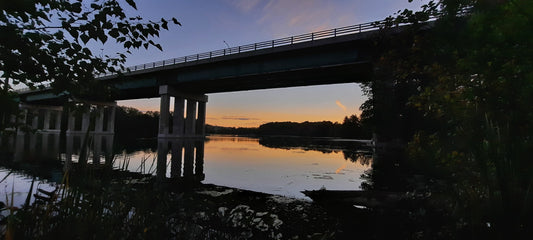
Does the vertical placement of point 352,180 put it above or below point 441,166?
below

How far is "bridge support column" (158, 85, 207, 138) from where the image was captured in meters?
54.2

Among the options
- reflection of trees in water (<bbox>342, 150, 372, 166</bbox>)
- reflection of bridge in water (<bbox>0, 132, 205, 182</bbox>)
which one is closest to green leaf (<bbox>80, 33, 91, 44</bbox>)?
reflection of bridge in water (<bbox>0, 132, 205, 182</bbox>)

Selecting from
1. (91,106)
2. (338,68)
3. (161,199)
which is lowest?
(161,199)

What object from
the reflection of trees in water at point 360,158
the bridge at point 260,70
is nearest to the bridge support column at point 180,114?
the bridge at point 260,70

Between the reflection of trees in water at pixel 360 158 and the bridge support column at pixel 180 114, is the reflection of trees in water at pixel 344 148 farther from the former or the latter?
the bridge support column at pixel 180 114

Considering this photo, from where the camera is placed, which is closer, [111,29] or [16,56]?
[16,56]

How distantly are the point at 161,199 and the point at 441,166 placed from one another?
543 centimetres

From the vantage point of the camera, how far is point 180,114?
58375mm

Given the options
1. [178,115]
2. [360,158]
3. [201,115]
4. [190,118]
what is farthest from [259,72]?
[201,115]

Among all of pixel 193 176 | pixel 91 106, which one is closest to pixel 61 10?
pixel 91 106

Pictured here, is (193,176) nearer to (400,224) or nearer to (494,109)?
(400,224)

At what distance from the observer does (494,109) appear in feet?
14.1

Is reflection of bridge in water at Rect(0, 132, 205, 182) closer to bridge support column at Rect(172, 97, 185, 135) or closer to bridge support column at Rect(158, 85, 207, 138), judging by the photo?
bridge support column at Rect(158, 85, 207, 138)

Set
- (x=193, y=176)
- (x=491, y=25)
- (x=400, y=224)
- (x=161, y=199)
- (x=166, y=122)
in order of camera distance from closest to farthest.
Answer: (x=491, y=25) → (x=161, y=199) → (x=400, y=224) → (x=193, y=176) → (x=166, y=122)
